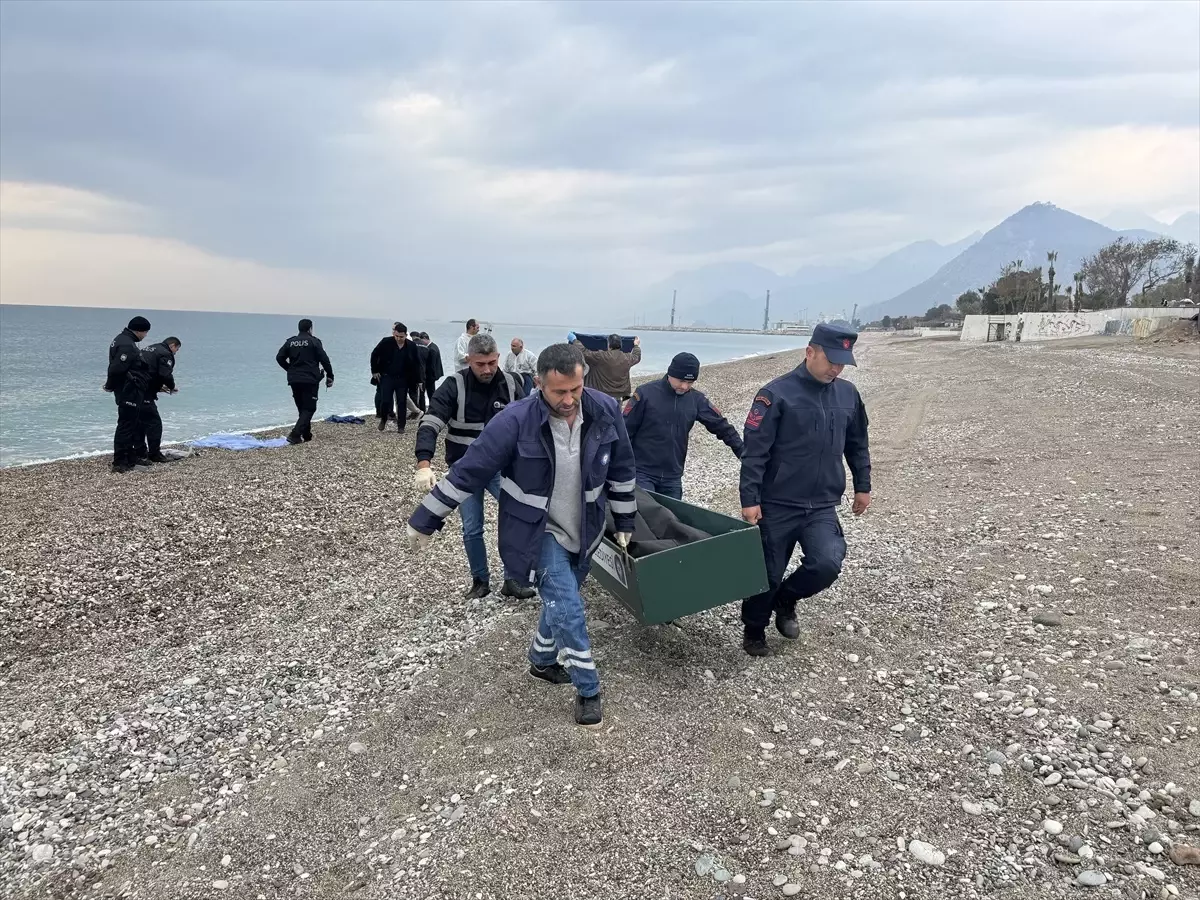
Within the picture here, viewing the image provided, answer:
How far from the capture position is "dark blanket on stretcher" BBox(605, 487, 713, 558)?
17.1ft

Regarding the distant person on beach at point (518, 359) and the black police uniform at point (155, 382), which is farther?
the distant person on beach at point (518, 359)

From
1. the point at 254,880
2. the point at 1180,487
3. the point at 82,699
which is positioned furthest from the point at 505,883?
the point at 1180,487

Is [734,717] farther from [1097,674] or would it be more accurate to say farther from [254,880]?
[254,880]

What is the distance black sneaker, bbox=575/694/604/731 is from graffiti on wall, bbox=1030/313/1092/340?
50719 millimetres

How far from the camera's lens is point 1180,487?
8.77 meters

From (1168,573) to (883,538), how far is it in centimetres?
248

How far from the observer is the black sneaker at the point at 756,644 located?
16.8 ft

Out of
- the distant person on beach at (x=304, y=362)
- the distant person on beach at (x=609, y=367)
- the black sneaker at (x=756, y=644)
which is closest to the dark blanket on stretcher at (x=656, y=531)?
the black sneaker at (x=756, y=644)

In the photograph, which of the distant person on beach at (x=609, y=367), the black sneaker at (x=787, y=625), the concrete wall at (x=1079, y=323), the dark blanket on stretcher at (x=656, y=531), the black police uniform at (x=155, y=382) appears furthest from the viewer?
the concrete wall at (x=1079, y=323)

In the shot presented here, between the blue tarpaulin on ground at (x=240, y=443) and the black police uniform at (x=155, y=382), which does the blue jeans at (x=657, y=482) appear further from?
the blue tarpaulin on ground at (x=240, y=443)

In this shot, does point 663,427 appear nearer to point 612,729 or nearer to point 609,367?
point 612,729

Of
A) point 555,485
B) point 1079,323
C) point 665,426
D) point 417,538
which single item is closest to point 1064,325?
point 1079,323

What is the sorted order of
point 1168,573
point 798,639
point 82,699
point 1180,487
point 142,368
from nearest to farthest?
point 82,699 < point 798,639 < point 1168,573 < point 1180,487 < point 142,368

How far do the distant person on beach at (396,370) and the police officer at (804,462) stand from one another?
11918mm
